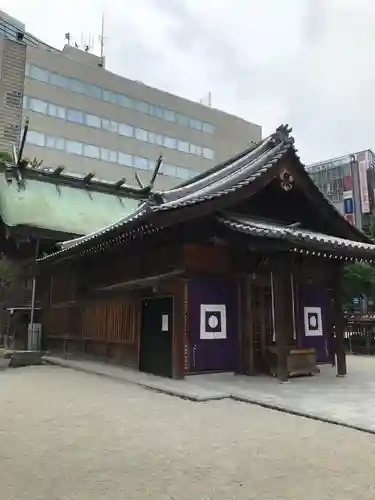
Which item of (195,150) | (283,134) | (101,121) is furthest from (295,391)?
(195,150)

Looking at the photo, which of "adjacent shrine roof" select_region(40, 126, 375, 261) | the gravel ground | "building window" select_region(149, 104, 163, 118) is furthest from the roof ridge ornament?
"building window" select_region(149, 104, 163, 118)

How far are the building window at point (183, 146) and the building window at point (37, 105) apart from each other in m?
14.3

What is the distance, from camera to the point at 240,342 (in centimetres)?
1066

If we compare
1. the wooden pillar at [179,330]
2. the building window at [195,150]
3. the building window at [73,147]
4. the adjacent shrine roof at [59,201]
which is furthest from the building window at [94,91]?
the wooden pillar at [179,330]

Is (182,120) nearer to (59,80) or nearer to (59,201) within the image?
(59,80)

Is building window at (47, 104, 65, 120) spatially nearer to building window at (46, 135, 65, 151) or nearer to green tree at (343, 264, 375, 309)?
building window at (46, 135, 65, 151)

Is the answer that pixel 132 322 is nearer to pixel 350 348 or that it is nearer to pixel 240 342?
pixel 240 342

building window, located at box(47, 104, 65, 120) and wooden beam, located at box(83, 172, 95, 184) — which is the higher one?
building window, located at box(47, 104, 65, 120)

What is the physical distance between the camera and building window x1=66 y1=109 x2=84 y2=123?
43.5 metres

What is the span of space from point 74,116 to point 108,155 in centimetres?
471

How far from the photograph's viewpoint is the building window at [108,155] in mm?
44969

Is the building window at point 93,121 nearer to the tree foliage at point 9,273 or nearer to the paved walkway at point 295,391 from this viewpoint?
the tree foliage at point 9,273

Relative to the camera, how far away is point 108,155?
45.3 metres

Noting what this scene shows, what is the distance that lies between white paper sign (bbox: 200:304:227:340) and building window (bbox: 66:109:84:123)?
3740 centimetres
